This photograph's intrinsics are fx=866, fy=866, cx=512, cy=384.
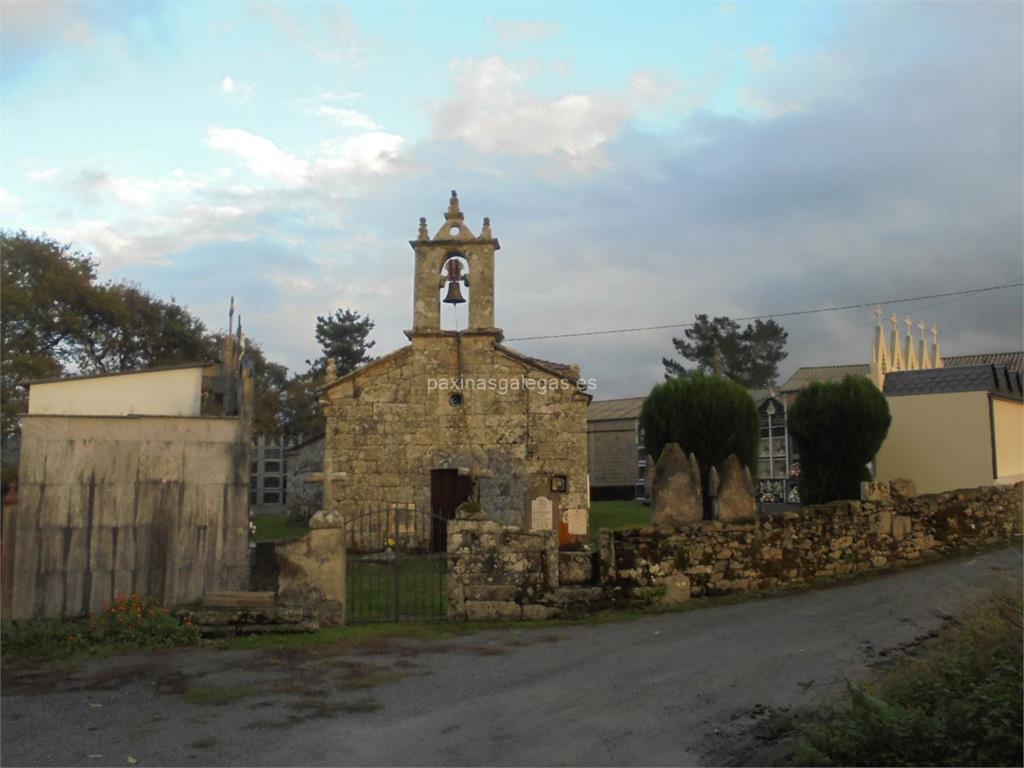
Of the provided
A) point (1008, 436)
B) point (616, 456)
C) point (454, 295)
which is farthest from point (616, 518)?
point (616, 456)

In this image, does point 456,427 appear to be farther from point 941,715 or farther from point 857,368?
point 857,368

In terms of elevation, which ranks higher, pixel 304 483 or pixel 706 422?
pixel 706 422

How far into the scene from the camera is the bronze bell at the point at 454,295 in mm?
22312

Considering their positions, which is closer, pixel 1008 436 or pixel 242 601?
pixel 242 601

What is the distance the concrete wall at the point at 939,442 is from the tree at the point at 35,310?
25.6 metres

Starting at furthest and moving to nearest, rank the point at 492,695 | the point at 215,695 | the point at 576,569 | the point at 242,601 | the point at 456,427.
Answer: the point at 456,427
the point at 576,569
the point at 242,601
the point at 215,695
the point at 492,695

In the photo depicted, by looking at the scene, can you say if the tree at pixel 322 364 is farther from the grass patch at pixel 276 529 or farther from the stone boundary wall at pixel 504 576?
the stone boundary wall at pixel 504 576

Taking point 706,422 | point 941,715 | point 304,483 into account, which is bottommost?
point 941,715

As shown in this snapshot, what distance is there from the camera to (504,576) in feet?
37.9

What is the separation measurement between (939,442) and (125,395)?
18.7 metres

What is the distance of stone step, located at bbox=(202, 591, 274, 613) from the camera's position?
10.9 meters

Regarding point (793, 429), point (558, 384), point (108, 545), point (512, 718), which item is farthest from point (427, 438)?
point (512, 718)

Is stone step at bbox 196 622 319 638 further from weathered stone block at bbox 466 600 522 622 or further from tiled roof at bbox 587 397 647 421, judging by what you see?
tiled roof at bbox 587 397 647 421

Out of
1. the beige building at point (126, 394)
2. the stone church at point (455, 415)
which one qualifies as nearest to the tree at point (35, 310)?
the stone church at point (455, 415)
